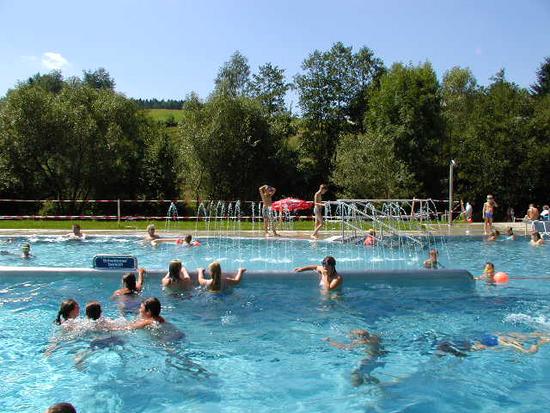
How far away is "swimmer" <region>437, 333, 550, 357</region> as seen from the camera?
7.40 m

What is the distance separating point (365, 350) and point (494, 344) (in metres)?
1.86

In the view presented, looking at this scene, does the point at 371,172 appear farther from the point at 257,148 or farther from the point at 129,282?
the point at 129,282

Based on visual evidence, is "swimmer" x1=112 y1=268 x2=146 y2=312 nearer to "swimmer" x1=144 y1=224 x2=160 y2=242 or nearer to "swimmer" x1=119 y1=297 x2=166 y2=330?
"swimmer" x1=119 y1=297 x2=166 y2=330

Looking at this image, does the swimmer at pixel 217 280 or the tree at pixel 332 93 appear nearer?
the swimmer at pixel 217 280

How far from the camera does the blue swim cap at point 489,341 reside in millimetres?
7579

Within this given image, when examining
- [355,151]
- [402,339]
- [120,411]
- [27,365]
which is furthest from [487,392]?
[355,151]

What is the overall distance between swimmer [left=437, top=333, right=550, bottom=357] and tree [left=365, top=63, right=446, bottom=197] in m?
28.7

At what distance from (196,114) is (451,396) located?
97.7 ft

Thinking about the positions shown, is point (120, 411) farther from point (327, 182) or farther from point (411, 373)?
point (327, 182)

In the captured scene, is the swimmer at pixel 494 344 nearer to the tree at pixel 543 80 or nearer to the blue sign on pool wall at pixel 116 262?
the blue sign on pool wall at pixel 116 262

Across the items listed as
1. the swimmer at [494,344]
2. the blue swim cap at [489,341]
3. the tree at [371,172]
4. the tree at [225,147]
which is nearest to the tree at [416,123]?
the tree at [371,172]

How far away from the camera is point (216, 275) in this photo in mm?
9852

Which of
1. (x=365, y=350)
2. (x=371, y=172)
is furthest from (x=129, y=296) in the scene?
(x=371, y=172)

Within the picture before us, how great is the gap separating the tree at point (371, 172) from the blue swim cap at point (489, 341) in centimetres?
2222
